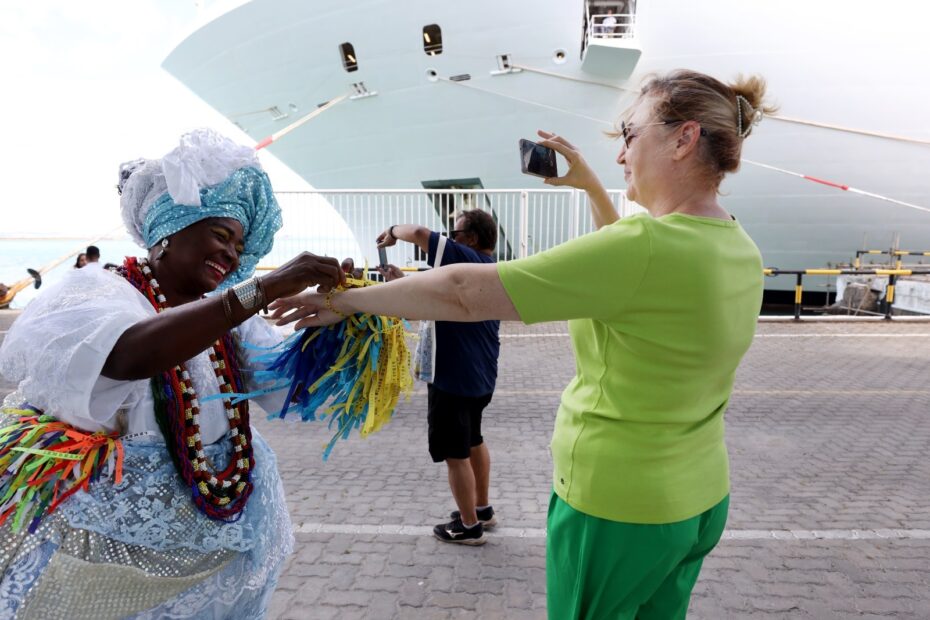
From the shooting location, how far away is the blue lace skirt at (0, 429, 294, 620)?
134 centimetres

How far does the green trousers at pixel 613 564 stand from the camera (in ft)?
4.96

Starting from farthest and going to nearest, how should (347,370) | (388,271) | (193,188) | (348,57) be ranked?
1. (348,57)
2. (388,271)
3. (347,370)
4. (193,188)

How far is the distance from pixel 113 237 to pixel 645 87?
10.8 meters

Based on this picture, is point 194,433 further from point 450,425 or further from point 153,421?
point 450,425

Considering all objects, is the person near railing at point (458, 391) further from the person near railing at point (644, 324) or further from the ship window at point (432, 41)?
the ship window at point (432, 41)

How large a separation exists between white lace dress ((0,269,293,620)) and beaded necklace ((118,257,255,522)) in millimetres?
26

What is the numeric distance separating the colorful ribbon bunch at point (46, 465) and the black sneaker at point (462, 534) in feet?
8.15

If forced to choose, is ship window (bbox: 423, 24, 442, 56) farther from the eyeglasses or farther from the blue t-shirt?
the eyeglasses

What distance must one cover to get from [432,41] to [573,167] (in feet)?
44.4

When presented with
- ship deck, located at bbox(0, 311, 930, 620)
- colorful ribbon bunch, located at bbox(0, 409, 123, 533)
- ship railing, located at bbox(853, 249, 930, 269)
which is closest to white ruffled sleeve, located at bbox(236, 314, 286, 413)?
colorful ribbon bunch, located at bbox(0, 409, 123, 533)

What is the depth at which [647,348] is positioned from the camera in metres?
1.42

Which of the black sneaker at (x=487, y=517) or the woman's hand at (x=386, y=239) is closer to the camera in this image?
the woman's hand at (x=386, y=239)

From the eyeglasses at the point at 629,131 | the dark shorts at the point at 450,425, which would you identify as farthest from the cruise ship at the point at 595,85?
the eyeglasses at the point at 629,131

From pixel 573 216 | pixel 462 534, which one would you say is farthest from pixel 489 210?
pixel 462 534
